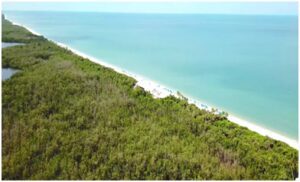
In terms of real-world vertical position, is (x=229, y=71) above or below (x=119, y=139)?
above

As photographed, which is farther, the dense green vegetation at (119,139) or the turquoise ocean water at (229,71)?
the turquoise ocean water at (229,71)

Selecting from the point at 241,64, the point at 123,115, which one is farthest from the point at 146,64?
the point at 123,115

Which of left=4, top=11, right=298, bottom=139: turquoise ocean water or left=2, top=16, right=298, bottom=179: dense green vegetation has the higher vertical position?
left=4, top=11, right=298, bottom=139: turquoise ocean water

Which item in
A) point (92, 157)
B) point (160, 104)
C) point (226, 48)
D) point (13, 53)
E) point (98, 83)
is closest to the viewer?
point (92, 157)

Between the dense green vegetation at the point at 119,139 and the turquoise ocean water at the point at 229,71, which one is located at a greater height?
the turquoise ocean water at the point at 229,71

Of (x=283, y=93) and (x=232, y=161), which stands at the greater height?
(x=283, y=93)

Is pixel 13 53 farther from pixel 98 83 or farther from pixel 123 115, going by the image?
pixel 123 115

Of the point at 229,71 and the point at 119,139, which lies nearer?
the point at 119,139

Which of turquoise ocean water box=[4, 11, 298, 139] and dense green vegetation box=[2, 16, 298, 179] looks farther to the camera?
turquoise ocean water box=[4, 11, 298, 139]
